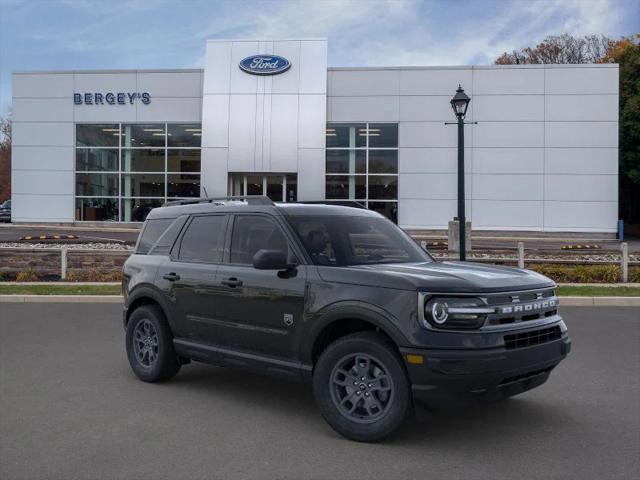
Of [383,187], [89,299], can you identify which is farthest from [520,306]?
[383,187]

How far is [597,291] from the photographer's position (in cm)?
1412

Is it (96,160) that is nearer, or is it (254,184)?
(254,184)

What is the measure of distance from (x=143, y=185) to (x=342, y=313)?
30902mm

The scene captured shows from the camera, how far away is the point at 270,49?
32125mm

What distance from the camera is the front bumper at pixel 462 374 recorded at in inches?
171

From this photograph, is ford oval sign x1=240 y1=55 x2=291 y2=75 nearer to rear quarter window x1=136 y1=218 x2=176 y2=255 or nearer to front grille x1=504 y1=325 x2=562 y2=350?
rear quarter window x1=136 y1=218 x2=176 y2=255

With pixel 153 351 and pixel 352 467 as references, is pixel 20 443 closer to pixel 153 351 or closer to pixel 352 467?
pixel 153 351

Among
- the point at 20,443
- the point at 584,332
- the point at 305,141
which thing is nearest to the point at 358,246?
the point at 20,443

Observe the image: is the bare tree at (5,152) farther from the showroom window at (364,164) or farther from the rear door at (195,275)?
the rear door at (195,275)

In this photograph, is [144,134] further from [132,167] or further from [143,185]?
[143,185]

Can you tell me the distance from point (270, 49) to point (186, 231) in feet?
89.5

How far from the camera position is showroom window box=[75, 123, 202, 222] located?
33.7 metres

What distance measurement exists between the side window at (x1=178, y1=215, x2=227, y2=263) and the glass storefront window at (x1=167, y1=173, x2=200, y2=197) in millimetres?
27729

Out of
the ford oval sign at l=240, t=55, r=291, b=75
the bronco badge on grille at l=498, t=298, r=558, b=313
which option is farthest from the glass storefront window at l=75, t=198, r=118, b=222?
the bronco badge on grille at l=498, t=298, r=558, b=313
